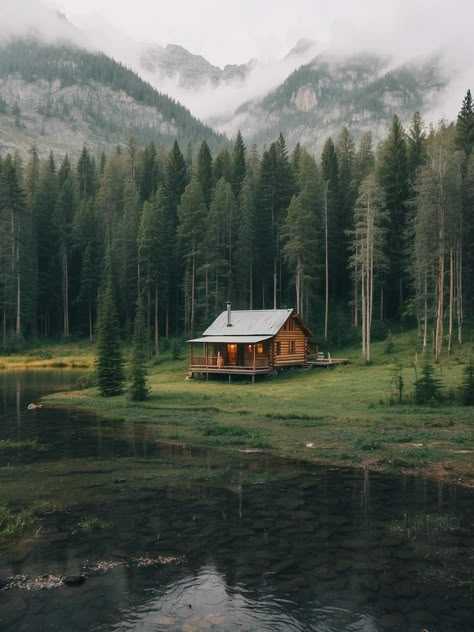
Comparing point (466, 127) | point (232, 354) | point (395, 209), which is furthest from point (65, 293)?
point (466, 127)

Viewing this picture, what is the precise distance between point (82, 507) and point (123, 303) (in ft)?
207

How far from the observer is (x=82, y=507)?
13.8 meters

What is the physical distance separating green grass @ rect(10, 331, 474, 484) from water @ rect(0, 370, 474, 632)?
2.50 m

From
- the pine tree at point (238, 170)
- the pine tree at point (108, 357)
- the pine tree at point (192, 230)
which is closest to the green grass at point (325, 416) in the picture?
the pine tree at point (108, 357)

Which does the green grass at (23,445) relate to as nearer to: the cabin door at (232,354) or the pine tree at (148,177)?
the cabin door at (232,354)

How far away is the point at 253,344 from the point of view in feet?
145

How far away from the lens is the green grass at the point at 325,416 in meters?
19.0

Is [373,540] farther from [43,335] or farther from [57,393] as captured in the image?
[43,335]

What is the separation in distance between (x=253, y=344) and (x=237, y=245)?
26.3 m

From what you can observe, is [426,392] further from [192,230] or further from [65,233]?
[65,233]

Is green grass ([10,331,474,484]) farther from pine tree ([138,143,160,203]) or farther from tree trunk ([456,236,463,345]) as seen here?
pine tree ([138,143,160,203])

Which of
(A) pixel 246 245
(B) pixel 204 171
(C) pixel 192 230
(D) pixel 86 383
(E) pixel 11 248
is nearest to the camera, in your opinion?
(D) pixel 86 383

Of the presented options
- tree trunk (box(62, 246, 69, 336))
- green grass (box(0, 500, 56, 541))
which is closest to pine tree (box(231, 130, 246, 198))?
tree trunk (box(62, 246, 69, 336))

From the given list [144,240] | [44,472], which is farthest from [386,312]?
[44,472]
